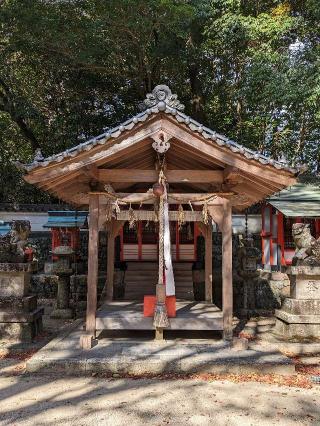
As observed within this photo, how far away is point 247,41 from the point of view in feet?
59.9

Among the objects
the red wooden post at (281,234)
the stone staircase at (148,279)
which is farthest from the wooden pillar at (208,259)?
the red wooden post at (281,234)

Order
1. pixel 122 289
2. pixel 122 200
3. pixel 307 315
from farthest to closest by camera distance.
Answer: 1. pixel 122 289
2. pixel 307 315
3. pixel 122 200

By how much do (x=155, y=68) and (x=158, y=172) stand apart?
1340 cm

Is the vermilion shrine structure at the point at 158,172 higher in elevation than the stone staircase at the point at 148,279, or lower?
higher

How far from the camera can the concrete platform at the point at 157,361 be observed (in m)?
7.00

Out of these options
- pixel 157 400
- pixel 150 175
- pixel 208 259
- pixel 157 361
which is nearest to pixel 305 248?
pixel 208 259

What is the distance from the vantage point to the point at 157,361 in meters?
7.04

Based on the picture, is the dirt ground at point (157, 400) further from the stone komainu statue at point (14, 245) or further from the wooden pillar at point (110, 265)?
the wooden pillar at point (110, 265)

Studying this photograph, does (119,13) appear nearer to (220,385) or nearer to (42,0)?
(42,0)

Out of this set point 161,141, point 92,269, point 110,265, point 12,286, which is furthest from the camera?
point 110,265

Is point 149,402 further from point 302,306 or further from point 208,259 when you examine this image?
point 208,259

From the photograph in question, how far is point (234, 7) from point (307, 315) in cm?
1421

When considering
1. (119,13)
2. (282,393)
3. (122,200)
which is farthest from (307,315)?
(119,13)

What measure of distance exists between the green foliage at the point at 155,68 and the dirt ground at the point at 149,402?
11.5 metres
